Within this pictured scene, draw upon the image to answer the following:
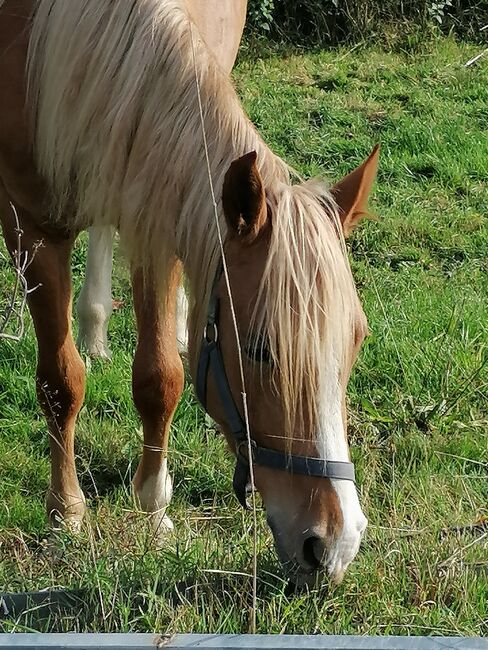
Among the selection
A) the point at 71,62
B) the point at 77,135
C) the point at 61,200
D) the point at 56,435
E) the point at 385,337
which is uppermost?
the point at 71,62

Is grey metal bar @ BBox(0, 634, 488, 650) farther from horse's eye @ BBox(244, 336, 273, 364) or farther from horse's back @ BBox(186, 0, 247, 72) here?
horse's back @ BBox(186, 0, 247, 72)

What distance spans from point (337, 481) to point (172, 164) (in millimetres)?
839

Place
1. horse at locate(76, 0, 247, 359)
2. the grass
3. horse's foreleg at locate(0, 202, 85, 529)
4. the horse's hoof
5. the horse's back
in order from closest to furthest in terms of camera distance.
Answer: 1. the grass
2. the horse's hoof
3. horse's foreleg at locate(0, 202, 85, 529)
4. the horse's back
5. horse at locate(76, 0, 247, 359)

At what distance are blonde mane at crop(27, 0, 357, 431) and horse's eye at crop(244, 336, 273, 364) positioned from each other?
0.03m

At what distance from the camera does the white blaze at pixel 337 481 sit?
2.02 m

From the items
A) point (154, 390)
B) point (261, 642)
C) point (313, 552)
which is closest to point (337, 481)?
point (313, 552)

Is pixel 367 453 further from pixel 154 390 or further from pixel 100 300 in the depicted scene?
pixel 100 300

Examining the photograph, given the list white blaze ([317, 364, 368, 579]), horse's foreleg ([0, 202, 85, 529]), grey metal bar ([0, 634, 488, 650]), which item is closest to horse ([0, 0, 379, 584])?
white blaze ([317, 364, 368, 579])

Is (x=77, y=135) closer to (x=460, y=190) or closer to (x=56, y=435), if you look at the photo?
(x=56, y=435)

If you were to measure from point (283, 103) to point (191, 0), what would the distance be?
3754 mm

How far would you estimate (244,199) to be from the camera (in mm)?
2061

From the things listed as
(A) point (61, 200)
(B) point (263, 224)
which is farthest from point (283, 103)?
(B) point (263, 224)

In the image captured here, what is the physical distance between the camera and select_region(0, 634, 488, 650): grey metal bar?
1.46 meters

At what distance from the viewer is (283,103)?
6.64 meters
